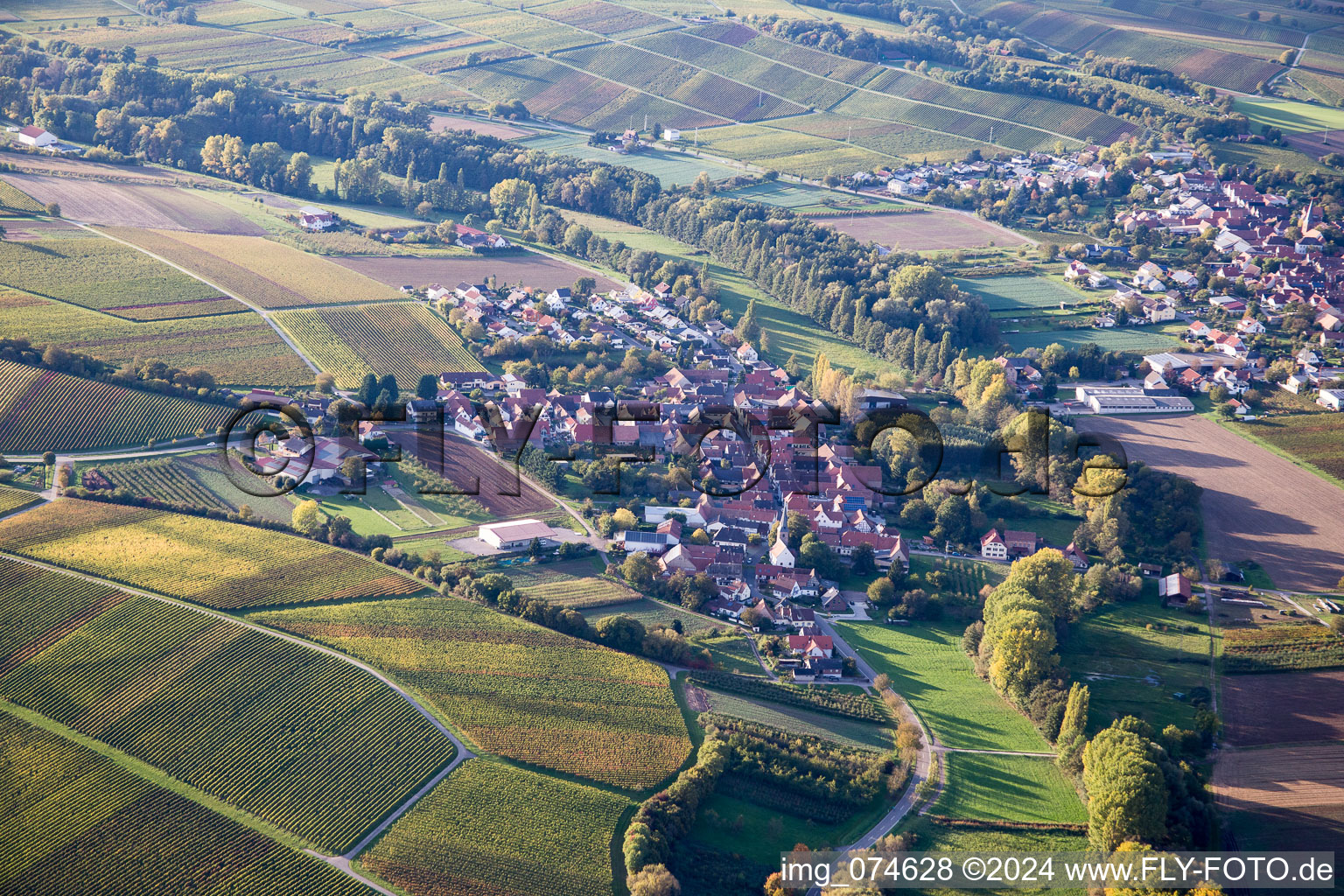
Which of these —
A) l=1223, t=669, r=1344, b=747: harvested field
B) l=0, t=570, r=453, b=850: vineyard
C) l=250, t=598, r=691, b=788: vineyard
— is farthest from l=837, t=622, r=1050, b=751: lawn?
l=0, t=570, r=453, b=850: vineyard

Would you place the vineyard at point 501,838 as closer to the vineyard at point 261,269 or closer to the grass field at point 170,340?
the grass field at point 170,340

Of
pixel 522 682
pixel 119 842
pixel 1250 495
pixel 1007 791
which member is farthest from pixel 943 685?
pixel 119 842

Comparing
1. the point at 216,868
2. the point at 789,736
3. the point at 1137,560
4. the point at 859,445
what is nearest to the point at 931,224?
the point at 859,445

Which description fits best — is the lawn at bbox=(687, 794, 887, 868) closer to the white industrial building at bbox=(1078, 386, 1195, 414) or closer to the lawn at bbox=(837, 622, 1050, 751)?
the lawn at bbox=(837, 622, 1050, 751)

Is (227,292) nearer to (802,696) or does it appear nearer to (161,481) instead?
(161,481)

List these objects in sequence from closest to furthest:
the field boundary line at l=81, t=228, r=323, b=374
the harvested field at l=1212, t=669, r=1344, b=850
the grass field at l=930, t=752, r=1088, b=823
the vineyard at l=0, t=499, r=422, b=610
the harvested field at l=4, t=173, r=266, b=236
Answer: the harvested field at l=1212, t=669, r=1344, b=850 < the grass field at l=930, t=752, r=1088, b=823 < the vineyard at l=0, t=499, r=422, b=610 < the field boundary line at l=81, t=228, r=323, b=374 < the harvested field at l=4, t=173, r=266, b=236

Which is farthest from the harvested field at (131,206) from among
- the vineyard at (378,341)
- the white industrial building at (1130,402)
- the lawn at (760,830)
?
the lawn at (760,830)
